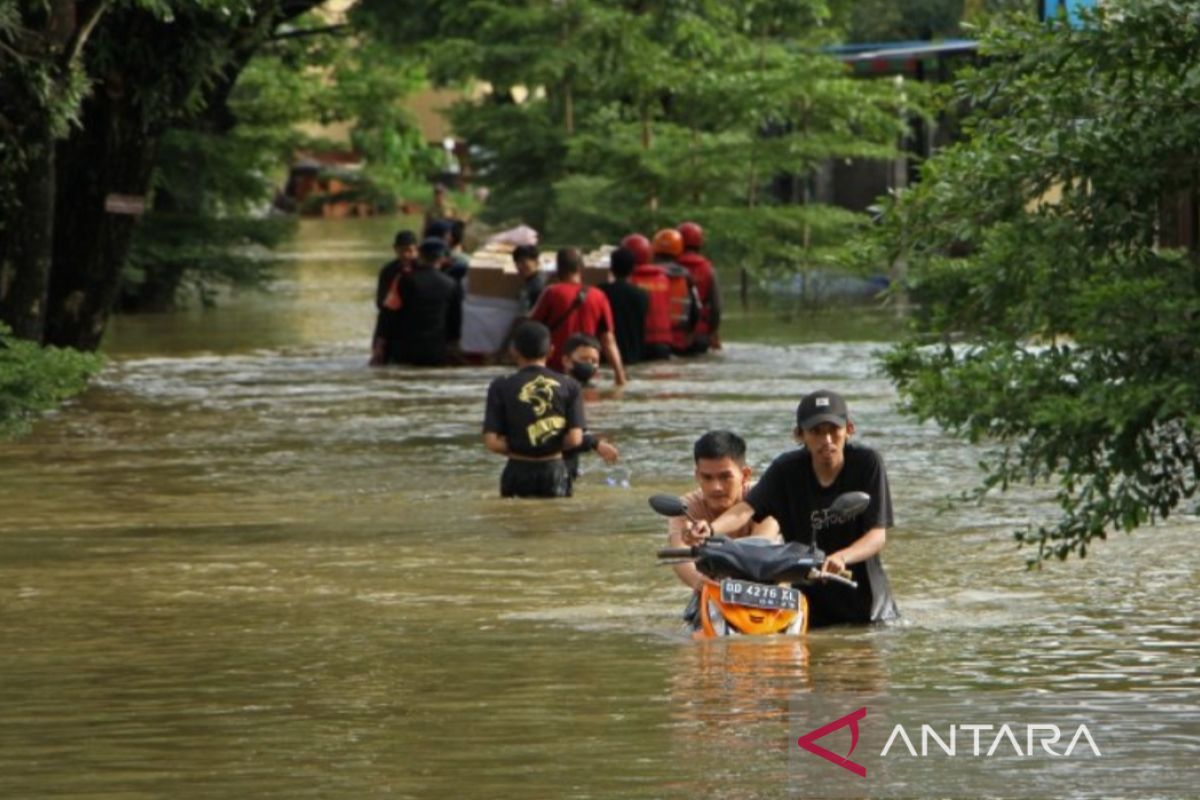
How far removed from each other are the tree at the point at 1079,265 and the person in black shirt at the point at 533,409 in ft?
20.2

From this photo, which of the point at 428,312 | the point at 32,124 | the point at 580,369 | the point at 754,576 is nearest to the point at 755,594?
the point at 754,576

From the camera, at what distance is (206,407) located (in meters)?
26.2

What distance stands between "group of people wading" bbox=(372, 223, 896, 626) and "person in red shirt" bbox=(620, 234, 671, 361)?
0.01 meters

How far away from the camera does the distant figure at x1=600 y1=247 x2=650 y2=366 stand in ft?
96.2

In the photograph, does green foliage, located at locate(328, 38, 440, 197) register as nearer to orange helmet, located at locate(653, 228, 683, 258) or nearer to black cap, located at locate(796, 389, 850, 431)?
orange helmet, located at locate(653, 228, 683, 258)

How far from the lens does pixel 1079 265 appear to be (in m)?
10.8

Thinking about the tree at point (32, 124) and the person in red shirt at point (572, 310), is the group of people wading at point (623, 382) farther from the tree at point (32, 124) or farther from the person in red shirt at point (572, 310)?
the tree at point (32, 124)

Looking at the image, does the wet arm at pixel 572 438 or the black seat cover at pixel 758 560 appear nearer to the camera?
the black seat cover at pixel 758 560

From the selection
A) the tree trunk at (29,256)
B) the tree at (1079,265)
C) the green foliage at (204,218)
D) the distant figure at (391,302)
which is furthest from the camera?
the green foliage at (204,218)

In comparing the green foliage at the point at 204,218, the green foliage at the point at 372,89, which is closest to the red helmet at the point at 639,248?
the green foliage at the point at 204,218

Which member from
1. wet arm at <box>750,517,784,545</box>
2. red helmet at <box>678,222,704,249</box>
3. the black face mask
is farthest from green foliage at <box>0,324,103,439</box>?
red helmet at <box>678,222,704,249</box>

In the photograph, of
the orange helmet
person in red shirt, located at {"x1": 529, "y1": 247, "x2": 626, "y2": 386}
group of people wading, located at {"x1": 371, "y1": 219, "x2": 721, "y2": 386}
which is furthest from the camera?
the orange helmet

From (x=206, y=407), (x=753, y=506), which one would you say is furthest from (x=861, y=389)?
(x=753, y=506)

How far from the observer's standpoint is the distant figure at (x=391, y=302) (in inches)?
1187
